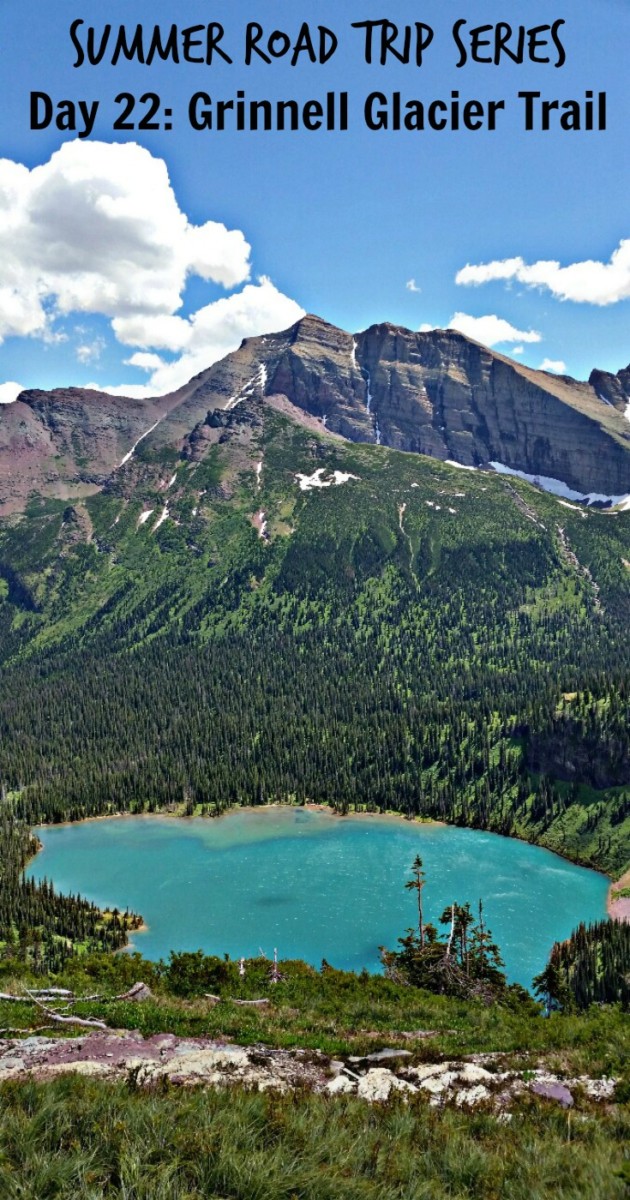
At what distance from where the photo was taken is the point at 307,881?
116m

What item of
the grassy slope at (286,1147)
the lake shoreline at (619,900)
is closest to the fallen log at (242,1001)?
the grassy slope at (286,1147)

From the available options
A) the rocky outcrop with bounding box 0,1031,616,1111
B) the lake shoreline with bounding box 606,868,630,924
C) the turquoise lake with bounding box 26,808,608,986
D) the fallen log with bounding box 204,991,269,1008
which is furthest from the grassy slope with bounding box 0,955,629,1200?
the lake shoreline with bounding box 606,868,630,924

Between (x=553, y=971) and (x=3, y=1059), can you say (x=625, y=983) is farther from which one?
(x=3, y=1059)

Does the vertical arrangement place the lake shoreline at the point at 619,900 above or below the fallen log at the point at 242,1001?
below

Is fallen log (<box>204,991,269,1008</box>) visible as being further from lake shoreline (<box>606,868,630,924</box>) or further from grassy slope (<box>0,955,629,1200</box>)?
lake shoreline (<box>606,868,630,924</box>)

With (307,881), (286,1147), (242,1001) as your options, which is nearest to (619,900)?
(307,881)

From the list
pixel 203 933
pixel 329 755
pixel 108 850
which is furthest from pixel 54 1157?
pixel 329 755

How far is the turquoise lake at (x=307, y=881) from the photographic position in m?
92.4

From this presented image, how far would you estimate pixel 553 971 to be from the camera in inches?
2522

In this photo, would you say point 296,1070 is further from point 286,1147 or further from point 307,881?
point 307,881

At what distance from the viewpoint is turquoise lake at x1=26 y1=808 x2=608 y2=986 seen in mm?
92375

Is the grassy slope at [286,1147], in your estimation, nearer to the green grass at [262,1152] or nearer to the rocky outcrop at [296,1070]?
the green grass at [262,1152]

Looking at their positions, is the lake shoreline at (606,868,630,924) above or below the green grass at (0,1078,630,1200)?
below

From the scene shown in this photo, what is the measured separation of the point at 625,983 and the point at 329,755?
360 feet
